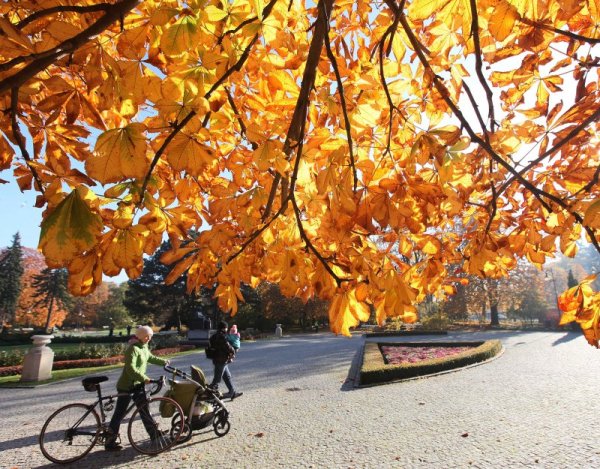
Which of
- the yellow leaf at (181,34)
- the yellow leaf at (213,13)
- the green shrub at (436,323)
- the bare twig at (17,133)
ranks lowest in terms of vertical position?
the green shrub at (436,323)

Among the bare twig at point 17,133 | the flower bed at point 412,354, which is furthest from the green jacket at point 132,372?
the flower bed at point 412,354

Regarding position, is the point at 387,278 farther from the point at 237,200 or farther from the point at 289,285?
the point at 237,200

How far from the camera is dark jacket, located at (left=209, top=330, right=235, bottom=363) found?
724 centimetres

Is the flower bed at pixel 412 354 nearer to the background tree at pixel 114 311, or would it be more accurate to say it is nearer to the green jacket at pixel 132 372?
the green jacket at pixel 132 372

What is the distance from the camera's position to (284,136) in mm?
1606

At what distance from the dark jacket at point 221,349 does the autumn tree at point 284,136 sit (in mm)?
5380

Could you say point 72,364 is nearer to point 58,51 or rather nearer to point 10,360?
point 10,360

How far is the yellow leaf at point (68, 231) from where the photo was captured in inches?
29.8

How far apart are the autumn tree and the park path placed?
136 inches

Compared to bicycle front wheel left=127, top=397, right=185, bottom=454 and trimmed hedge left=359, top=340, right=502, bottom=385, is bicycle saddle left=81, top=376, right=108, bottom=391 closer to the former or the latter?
bicycle front wheel left=127, top=397, right=185, bottom=454

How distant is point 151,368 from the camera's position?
12.3m

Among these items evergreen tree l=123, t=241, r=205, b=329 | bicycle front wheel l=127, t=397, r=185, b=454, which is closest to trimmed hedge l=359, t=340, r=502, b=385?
bicycle front wheel l=127, t=397, r=185, b=454

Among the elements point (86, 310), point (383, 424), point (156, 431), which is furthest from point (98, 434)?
point (86, 310)

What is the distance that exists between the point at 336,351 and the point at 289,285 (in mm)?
14959
